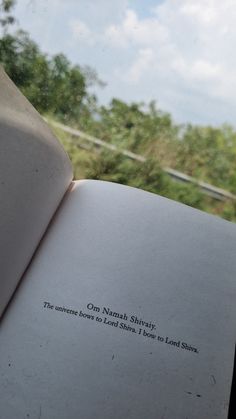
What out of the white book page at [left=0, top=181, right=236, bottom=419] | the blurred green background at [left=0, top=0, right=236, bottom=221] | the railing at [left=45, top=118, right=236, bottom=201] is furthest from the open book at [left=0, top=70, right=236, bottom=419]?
the railing at [left=45, top=118, right=236, bottom=201]

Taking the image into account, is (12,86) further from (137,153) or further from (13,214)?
(137,153)

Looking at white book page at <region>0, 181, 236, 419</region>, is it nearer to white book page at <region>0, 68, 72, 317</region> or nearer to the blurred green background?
white book page at <region>0, 68, 72, 317</region>

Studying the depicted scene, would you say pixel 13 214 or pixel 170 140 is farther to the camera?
pixel 170 140

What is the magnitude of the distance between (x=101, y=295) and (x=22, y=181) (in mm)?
156

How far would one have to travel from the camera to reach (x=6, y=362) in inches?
17.9

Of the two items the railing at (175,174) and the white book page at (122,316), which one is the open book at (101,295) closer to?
the white book page at (122,316)

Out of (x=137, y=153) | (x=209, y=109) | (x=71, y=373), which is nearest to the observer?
(x=71, y=373)

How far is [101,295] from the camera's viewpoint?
1.59ft

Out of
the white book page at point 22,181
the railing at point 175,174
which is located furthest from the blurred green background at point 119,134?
the white book page at point 22,181

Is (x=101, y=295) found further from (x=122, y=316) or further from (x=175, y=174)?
(x=175, y=174)

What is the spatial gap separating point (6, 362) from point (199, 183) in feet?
3.83

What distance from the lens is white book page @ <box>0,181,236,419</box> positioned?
0.44 metres

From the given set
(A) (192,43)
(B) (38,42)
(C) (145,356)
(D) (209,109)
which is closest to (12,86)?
(C) (145,356)

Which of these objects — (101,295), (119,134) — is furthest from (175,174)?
(101,295)
